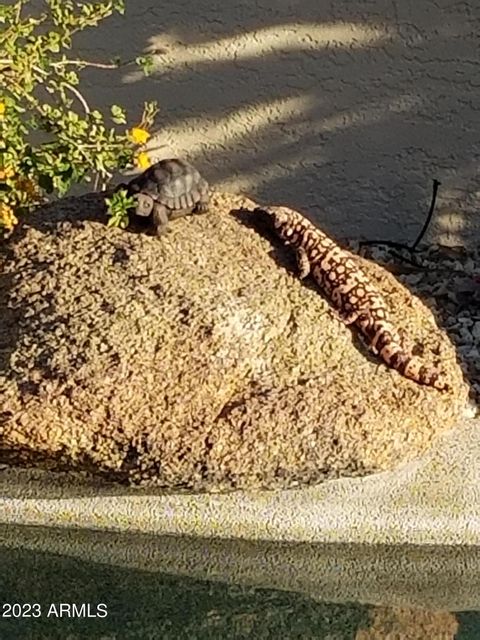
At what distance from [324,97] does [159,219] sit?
Result: 1556mm

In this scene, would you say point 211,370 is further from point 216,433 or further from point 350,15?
point 350,15

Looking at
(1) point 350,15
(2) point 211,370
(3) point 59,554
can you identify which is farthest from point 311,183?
(3) point 59,554

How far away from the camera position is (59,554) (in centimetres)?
440

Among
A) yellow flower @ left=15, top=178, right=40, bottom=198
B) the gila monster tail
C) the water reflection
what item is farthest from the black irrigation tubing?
the water reflection

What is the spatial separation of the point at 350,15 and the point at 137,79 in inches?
39.1

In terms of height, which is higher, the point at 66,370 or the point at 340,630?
the point at 66,370

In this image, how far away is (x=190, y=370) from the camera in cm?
464

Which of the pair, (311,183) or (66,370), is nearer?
(66,370)

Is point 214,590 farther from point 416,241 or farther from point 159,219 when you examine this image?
point 416,241

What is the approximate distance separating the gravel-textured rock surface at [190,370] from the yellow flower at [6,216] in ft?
0.26

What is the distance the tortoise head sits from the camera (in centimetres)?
508

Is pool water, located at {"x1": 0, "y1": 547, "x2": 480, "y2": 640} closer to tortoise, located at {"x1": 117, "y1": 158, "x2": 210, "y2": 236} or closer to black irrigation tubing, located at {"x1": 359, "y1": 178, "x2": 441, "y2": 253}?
tortoise, located at {"x1": 117, "y1": 158, "x2": 210, "y2": 236}

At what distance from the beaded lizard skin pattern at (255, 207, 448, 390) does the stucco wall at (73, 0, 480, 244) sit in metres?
1.16

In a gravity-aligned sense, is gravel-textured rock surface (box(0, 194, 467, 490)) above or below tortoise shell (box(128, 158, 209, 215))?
below
